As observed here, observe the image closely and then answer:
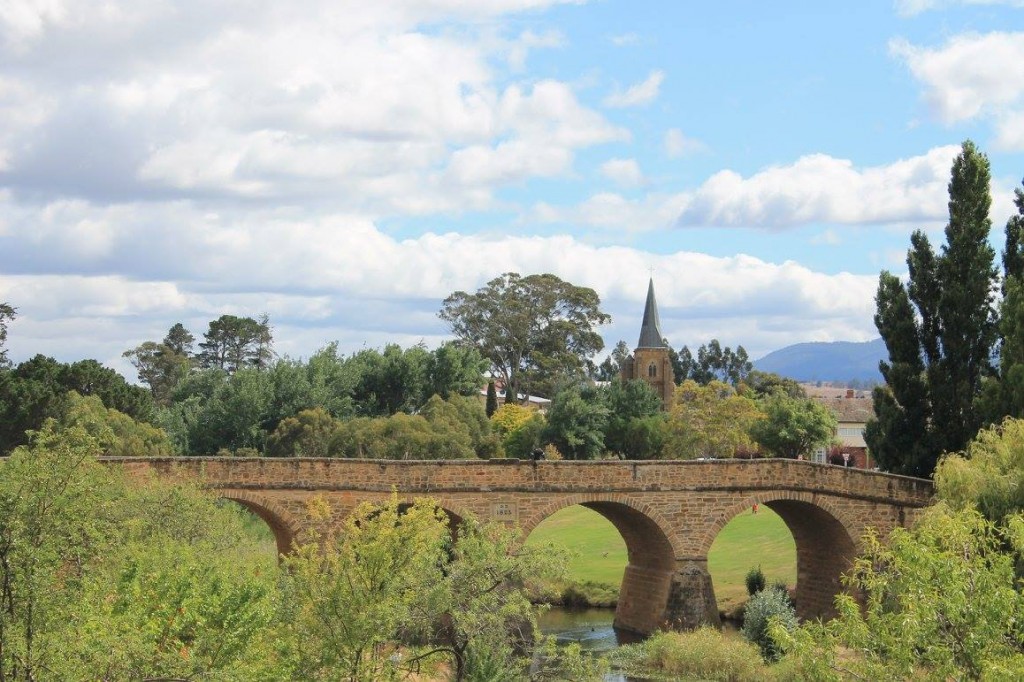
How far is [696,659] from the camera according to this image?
37.0 m

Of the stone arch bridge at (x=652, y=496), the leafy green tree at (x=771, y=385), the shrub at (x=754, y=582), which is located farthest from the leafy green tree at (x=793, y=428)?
the leafy green tree at (x=771, y=385)

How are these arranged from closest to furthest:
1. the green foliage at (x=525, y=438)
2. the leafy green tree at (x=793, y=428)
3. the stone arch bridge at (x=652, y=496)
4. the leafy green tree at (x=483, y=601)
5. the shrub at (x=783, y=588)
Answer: the leafy green tree at (x=483, y=601) → the stone arch bridge at (x=652, y=496) → the shrub at (x=783, y=588) → the leafy green tree at (x=793, y=428) → the green foliage at (x=525, y=438)

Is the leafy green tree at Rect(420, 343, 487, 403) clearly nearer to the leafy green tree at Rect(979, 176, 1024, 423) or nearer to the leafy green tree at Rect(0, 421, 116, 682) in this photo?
the leafy green tree at Rect(979, 176, 1024, 423)

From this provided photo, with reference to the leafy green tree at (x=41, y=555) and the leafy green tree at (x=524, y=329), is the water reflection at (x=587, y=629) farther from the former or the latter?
the leafy green tree at (x=524, y=329)

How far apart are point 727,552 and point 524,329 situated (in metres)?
48.4

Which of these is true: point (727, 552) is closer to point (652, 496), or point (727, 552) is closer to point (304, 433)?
point (652, 496)

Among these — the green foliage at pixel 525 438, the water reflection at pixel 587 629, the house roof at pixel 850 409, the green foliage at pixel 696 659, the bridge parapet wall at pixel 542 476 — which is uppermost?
the house roof at pixel 850 409

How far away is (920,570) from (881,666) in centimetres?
130

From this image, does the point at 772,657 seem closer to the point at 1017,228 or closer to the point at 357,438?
the point at 1017,228

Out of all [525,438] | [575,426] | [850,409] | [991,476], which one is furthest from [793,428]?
[850,409]

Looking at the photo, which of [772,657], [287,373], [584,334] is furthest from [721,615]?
[584,334]

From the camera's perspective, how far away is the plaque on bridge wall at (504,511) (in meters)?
40.2

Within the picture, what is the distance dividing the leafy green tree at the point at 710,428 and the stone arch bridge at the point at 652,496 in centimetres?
3039

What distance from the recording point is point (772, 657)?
122 ft
